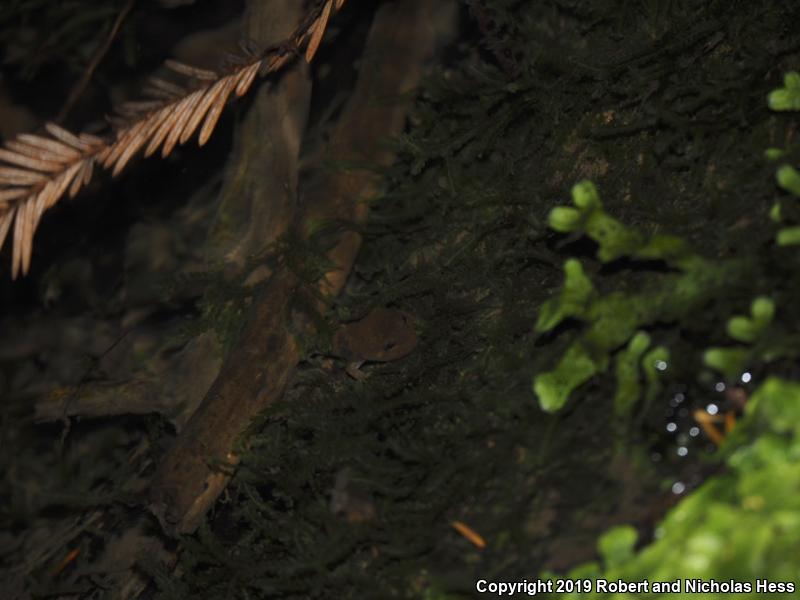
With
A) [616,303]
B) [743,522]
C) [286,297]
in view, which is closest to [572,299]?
[616,303]

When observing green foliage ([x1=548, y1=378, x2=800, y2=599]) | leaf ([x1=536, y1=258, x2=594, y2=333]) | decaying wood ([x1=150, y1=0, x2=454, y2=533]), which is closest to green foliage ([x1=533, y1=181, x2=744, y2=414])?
leaf ([x1=536, y1=258, x2=594, y2=333])

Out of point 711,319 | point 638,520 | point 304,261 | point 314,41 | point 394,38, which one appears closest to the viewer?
point 638,520

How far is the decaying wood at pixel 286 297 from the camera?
7.23ft

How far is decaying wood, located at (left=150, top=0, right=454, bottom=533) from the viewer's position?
86.8 inches

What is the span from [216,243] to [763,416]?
85.5 inches

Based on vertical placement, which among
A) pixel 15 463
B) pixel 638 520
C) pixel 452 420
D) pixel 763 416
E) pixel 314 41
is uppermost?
pixel 314 41

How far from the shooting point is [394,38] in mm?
2953

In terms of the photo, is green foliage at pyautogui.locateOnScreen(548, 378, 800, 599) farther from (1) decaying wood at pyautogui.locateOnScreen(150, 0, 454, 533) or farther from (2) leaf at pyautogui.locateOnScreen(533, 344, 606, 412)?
(1) decaying wood at pyautogui.locateOnScreen(150, 0, 454, 533)

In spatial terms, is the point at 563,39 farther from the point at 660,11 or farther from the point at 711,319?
the point at 711,319

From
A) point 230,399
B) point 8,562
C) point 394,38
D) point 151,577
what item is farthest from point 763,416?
point 8,562

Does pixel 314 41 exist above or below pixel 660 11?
above

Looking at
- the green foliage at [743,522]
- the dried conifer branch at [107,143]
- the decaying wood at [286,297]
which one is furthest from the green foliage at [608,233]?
the decaying wood at [286,297]

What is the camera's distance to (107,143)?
1.80 meters

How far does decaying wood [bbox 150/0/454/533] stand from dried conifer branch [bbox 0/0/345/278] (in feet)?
2.34
